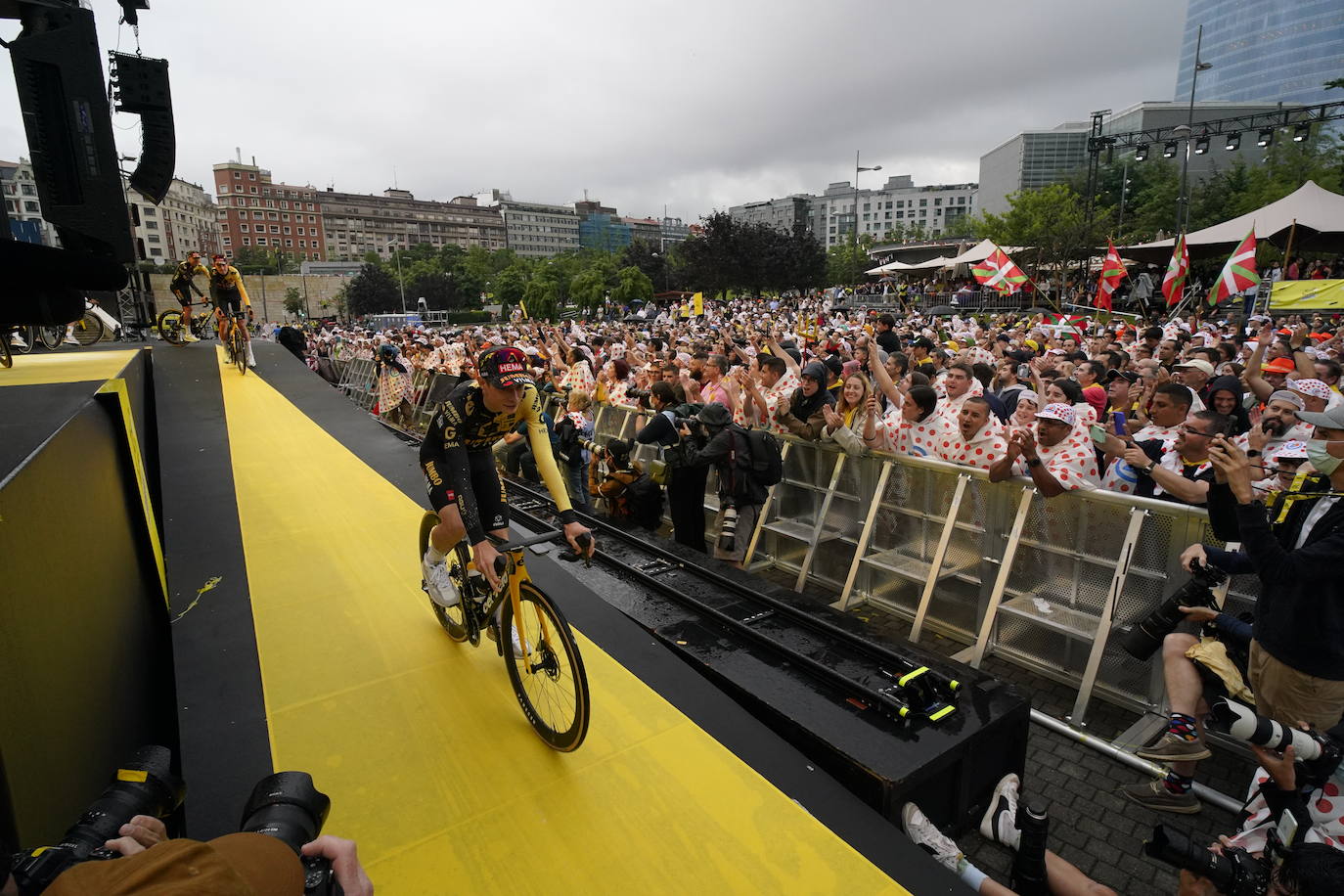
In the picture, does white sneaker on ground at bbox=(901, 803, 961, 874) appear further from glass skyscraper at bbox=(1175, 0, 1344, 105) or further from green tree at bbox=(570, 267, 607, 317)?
glass skyscraper at bbox=(1175, 0, 1344, 105)

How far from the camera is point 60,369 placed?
6.49 meters

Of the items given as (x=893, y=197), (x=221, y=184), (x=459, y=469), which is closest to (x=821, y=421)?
(x=459, y=469)

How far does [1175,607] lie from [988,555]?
5.23 feet

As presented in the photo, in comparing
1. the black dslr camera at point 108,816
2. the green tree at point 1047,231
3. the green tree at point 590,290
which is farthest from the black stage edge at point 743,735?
the green tree at point 590,290

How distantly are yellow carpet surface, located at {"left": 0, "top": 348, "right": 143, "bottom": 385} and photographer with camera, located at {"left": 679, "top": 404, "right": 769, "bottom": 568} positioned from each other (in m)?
4.94

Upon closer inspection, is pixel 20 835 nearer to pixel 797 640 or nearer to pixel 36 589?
pixel 36 589

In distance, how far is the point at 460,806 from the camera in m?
3.10

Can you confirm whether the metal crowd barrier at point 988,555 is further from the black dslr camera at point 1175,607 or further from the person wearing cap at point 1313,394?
the person wearing cap at point 1313,394

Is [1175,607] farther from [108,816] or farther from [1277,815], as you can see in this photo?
[108,816]

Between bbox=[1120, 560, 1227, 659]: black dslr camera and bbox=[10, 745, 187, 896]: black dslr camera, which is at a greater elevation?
bbox=[10, 745, 187, 896]: black dslr camera

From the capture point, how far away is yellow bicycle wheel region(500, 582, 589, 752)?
10.5 feet

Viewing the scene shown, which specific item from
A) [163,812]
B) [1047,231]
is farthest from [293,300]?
[163,812]

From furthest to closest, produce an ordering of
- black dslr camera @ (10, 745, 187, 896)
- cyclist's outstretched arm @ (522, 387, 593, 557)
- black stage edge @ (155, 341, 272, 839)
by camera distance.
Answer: cyclist's outstretched arm @ (522, 387, 593, 557), black stage edge @ (155, 341, 272, 839), black dslr camera @ (10, 745, 187, 896)

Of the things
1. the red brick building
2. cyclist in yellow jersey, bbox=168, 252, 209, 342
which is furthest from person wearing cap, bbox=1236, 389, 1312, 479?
the red brick building
